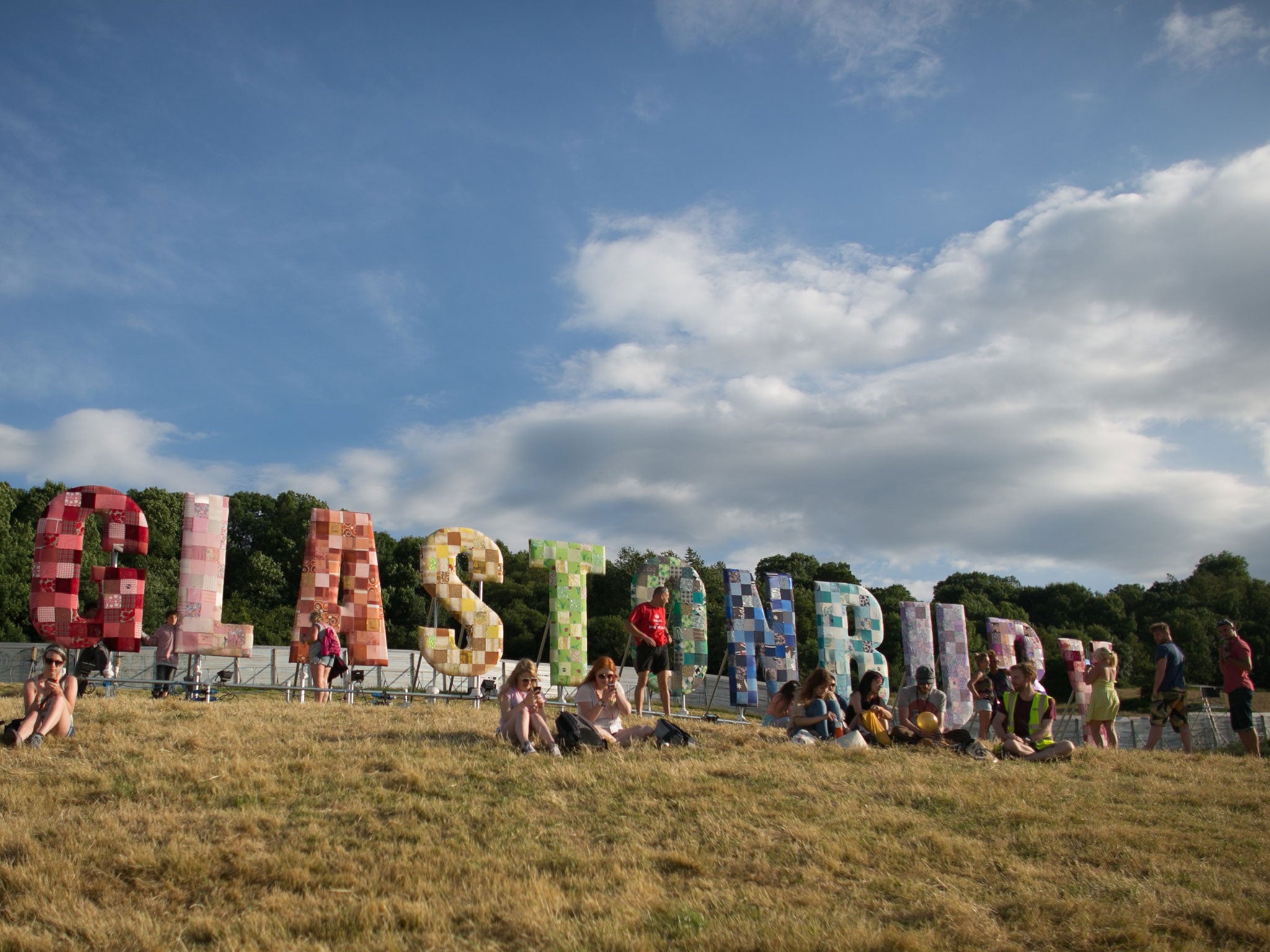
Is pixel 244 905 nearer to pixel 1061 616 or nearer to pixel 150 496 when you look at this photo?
pixel 150 496

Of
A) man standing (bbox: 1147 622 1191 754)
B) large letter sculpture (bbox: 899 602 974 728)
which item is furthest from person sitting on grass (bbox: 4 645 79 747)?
large letter sculpture (bbox: 899 602 974 728)

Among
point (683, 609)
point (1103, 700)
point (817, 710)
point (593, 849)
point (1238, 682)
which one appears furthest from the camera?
point (683, 609)

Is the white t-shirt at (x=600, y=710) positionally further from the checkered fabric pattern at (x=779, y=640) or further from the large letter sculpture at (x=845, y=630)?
the large letter sculpture at (x=845, y=630)

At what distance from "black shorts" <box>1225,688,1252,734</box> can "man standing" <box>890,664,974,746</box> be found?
432 cm

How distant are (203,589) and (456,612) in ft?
13.9

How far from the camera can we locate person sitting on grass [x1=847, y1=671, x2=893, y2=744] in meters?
13.5

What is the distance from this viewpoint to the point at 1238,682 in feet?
47.5

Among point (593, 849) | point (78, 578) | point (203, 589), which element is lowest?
point (593, 849)

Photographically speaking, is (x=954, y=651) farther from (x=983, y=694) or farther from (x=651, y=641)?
(x=651, y=641)

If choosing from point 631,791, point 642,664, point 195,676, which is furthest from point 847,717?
point 195,676

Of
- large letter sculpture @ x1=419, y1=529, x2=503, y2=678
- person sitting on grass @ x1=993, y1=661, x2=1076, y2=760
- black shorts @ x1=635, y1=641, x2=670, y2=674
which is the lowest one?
person sitting on grass @ x1=993, y1=661, x2=1076, y2=760

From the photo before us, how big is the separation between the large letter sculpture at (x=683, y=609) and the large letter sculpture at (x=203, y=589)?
7.21 m

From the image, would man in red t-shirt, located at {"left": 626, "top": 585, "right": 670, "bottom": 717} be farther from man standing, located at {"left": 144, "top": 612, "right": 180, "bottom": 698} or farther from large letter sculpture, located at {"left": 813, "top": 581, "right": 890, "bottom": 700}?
man standing, located at {"left": 144, "top": 612, "right": 180, "bottom": 698}

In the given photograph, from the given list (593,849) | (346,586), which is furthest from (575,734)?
(346,586)
